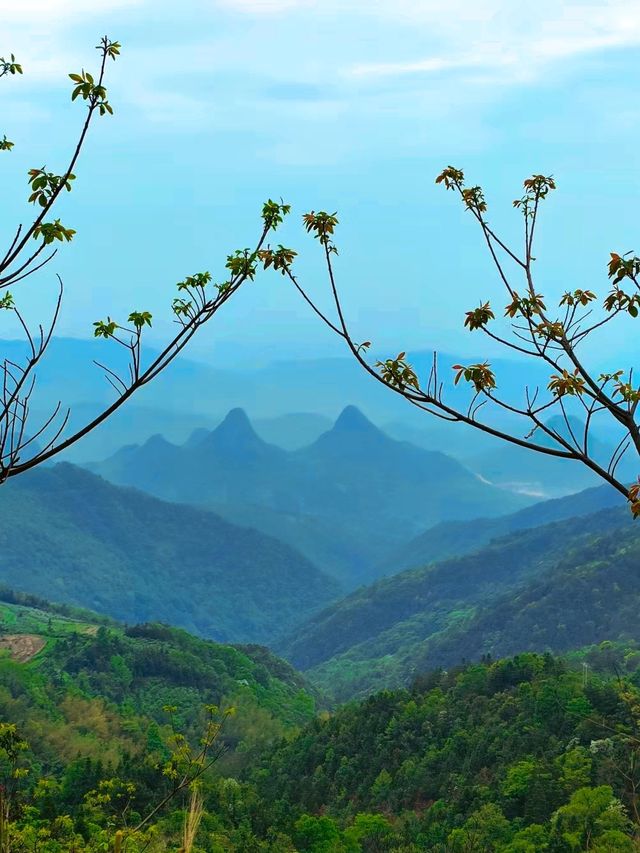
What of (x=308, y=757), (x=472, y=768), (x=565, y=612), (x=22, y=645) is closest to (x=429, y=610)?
(x=565, y=612)

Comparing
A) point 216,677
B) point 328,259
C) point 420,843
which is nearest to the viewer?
point 328,259

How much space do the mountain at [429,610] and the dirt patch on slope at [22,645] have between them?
41.5 meters

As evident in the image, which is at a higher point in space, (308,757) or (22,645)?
(22,645)

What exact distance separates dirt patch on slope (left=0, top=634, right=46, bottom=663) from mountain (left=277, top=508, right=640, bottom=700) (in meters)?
41.5

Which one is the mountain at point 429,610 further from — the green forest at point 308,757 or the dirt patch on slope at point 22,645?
the dirt patch on slope at point 22,645

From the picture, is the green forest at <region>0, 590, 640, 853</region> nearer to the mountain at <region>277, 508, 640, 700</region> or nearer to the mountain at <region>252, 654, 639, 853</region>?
the mountain at <region>252, 654, 639, 853</region>

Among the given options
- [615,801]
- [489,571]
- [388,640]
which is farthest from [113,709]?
[489,571]

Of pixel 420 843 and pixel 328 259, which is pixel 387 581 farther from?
pixel 328 259

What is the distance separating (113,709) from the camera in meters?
70.2

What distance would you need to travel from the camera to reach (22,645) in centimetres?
8175

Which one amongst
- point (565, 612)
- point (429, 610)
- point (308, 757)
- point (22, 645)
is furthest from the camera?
point (429, 610)

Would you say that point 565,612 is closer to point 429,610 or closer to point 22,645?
point 429,610

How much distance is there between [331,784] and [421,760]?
16.9 feet

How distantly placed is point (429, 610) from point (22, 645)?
Result: 82.9 metres
